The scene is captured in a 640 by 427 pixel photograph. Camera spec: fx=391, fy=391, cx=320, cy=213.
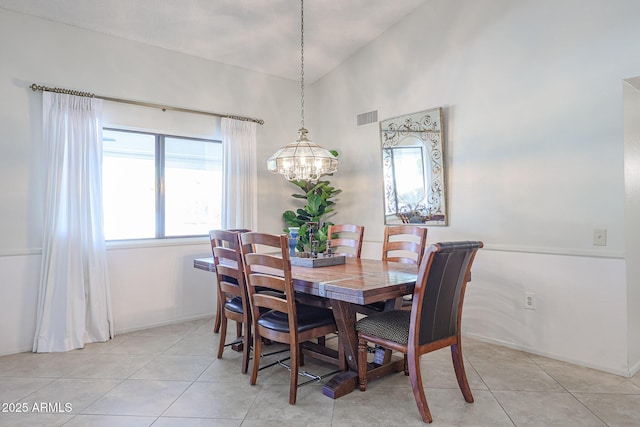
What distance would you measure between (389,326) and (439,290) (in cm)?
39

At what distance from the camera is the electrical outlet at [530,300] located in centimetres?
Answer: 326

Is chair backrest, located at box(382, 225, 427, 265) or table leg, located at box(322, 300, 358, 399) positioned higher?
chair backrest, located at box(382, 225, 427, 265)

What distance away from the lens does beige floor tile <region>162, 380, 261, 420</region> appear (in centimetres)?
229

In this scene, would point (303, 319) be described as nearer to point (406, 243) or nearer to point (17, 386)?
point (406, 243)

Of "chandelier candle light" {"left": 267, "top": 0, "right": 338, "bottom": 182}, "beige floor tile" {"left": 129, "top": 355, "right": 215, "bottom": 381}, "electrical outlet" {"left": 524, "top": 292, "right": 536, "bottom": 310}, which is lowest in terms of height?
"beige floor tile" {"left": 129, "top": 355, "right": 215, "bottom": 381}

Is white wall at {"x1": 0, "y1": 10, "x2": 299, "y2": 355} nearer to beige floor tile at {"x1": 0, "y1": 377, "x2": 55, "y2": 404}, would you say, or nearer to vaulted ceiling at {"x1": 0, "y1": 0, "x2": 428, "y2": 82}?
vaulted ceiling at {"x1": 0, "y1": 0, "x2": 428, "y2": 82}

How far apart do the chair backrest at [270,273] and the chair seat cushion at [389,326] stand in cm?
44

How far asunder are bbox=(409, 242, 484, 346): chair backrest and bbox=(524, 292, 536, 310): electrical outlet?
1.29m

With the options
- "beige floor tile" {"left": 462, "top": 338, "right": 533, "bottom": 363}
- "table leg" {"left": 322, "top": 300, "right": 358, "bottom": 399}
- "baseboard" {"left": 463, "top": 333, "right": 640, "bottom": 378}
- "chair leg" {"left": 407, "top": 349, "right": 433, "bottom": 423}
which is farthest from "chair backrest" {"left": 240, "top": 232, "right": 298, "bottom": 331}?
"baseboard" {"left": 463, "top": 333, "right": 640, "bottom": 378}

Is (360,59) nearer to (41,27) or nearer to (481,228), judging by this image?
(481,228)

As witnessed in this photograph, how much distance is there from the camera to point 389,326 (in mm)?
2352

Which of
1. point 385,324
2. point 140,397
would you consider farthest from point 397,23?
point 140,397

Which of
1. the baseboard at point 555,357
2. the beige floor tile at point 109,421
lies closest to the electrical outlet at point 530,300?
the baseboard at point 555,357

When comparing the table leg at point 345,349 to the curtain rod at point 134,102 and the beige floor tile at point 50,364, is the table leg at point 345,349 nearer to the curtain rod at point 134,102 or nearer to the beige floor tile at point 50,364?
the beige floor tile at point 50,364
